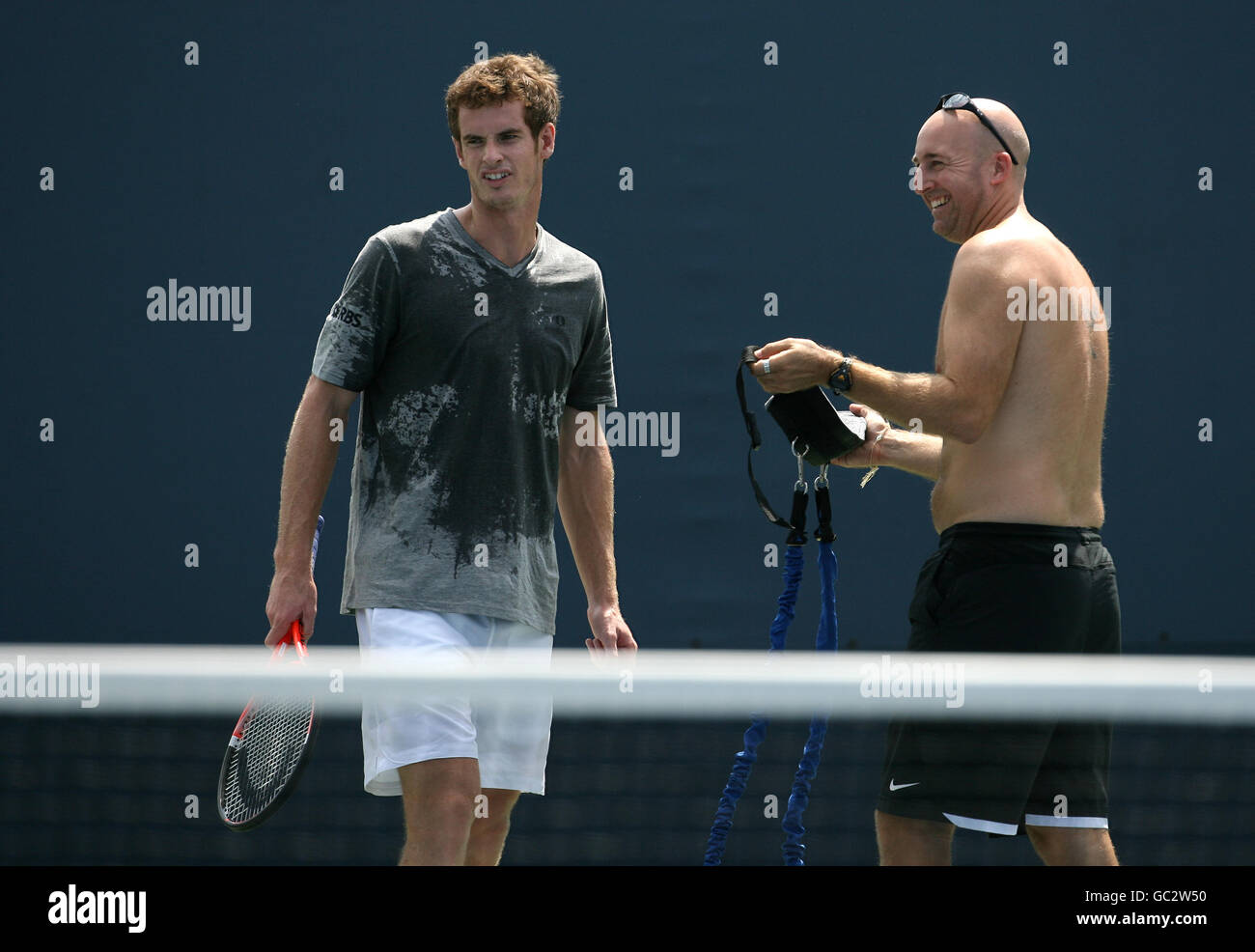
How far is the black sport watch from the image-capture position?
2.81 metres

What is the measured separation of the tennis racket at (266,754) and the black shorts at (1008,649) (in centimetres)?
101

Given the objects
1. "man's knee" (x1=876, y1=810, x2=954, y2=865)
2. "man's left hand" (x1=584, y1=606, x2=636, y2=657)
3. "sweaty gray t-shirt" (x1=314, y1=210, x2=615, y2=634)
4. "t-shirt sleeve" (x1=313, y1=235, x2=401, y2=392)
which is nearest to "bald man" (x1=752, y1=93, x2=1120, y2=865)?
"man's knee" (x1=876, y1=810, x2=954, y2=865)

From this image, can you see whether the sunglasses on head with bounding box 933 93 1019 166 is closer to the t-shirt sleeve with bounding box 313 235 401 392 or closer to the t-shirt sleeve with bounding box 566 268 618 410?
the t-shirt sleeve with bounding box 566 268 618 410

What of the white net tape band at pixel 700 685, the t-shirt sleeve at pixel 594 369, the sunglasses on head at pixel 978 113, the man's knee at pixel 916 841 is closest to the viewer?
the white net tape band at pixel 700 685

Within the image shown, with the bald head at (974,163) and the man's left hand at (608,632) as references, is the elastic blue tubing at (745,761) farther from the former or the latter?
the bald head at (974,163)

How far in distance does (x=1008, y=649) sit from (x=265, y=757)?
1.33 m

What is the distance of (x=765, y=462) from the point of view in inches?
230

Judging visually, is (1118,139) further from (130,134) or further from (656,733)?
(130,134)

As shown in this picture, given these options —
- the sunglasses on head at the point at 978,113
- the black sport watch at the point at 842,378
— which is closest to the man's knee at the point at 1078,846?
the black sport watch at the point at 842,378

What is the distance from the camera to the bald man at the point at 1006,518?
270cm

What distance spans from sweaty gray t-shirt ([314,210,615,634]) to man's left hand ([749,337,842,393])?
400 millimetres

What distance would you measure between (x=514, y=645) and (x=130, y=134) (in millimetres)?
3844

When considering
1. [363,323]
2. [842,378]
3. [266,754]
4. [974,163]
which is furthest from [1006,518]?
[266,754]
